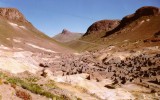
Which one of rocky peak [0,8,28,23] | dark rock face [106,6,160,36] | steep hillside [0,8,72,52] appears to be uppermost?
dark rock face [106,6,160,36]

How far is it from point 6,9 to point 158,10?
80470mm

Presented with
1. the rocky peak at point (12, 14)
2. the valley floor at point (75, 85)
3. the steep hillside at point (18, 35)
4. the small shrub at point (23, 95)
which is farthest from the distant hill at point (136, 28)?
the small shrub at point (23, 95)

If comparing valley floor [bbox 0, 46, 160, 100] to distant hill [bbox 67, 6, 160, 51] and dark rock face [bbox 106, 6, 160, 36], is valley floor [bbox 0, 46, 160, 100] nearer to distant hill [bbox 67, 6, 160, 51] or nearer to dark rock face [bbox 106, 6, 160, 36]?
distant hill [bbox 67, 6, 160, 51]

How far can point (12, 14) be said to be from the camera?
126375 millimetres

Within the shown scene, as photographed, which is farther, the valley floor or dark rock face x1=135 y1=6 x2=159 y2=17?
dark rock face x1=135 y1=6 x2=159 y2=17

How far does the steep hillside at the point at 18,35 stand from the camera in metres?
89.1

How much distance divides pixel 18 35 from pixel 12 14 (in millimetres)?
27484

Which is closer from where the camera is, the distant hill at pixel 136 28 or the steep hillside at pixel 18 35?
the steep hillside at pixel 18 35

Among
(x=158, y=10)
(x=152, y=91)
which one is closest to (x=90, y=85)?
(x=152, y=91)

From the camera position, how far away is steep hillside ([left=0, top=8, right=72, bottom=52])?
89125mm

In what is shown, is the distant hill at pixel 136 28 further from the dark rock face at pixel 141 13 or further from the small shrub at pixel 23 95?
the small shrub at pixel 23 95

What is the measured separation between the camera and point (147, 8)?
162 meters

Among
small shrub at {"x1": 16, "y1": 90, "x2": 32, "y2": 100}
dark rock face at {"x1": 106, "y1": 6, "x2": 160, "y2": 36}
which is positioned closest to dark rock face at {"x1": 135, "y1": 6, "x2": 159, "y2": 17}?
dark rock face at {"x1": 106, "y1": 6, "x2": 160, "y2": 36}

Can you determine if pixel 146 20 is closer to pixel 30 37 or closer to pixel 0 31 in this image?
pixel 30 37
